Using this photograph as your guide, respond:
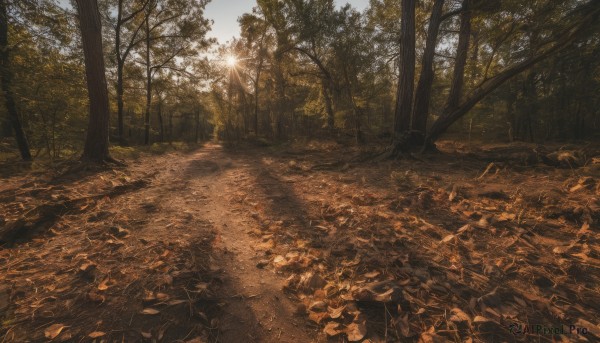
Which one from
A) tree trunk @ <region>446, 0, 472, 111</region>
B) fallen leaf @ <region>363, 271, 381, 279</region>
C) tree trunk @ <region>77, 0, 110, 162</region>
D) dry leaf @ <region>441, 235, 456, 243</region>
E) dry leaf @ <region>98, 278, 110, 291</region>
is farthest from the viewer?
tree trunk @ <region>446, 0, 472, 111</region>

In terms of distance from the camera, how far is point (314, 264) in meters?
2.63

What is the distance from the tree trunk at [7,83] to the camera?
24.8 ft

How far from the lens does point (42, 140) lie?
29.0 ft

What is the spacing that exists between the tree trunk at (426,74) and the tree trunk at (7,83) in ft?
40.9

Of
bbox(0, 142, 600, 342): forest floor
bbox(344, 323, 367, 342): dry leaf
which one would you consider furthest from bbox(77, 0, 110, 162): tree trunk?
bbox(344, 323, 367, 342): dry leaf

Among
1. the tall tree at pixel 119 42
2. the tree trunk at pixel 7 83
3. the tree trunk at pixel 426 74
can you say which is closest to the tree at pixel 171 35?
the tall tree at pixel 119 42

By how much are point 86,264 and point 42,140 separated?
9843mm

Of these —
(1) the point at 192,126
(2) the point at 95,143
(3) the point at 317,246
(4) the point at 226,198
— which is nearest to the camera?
(3) the point at 317,246

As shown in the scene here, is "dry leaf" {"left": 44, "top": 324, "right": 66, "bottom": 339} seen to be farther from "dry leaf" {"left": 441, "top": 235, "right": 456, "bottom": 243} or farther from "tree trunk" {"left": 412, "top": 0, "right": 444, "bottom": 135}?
"tree trunk" {"left": 412, "top": 0, "right": 444, "bottom": 135}

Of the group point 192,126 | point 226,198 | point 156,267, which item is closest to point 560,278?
point 156,267

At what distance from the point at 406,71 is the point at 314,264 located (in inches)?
276

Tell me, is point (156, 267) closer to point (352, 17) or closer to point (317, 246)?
point (317, 246)

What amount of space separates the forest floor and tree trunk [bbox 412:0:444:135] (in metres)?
3.39

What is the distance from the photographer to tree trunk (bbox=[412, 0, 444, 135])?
7.23 meters
